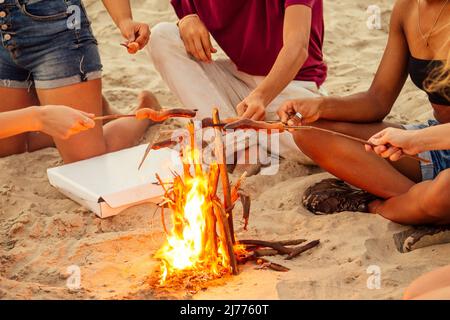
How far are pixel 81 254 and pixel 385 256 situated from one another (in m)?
1.16

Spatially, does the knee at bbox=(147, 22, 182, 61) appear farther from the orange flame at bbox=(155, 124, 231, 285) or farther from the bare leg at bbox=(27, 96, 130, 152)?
the orange flame at bbox=(155, 124, 231, 285)

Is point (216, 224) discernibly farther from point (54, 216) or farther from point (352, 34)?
point (352, 34)

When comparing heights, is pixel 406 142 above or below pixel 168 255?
above

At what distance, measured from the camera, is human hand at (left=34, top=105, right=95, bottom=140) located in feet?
9.01

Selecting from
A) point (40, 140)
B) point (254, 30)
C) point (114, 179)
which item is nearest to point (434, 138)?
point (254, 30)

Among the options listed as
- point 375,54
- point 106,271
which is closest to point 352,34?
point 375,54

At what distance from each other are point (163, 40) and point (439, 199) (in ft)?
5.76

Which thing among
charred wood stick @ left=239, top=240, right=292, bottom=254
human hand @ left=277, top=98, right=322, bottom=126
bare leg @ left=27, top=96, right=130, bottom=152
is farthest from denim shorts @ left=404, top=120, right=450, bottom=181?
bare leg @ left=27, top=96, right=130, bottom=152

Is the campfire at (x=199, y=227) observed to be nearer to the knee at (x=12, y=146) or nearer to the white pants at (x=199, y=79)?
the white pants at (x=199, y=79)

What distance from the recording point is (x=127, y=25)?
3.82 m

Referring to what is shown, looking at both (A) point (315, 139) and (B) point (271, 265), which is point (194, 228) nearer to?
(B) point (271, 265)

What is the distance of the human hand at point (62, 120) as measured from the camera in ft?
9.01

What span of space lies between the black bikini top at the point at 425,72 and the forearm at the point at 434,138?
1.62 feet

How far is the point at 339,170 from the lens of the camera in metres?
3.26
